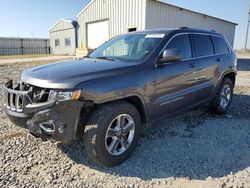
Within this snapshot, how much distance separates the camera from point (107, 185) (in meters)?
3.01

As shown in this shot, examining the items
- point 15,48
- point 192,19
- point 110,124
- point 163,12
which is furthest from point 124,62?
point 15,48

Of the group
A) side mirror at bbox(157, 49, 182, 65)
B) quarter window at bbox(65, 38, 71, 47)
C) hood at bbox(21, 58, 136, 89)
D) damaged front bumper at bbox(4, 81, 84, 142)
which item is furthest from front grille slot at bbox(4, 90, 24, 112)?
quarter window at bbox(65, 38, 71, 47)

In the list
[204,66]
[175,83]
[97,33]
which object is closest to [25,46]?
[97,33]

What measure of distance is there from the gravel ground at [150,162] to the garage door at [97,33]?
534 inches

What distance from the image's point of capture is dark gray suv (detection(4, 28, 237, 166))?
2959 millimetres

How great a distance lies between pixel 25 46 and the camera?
37.0 metres

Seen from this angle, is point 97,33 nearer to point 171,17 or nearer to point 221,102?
point 171,17

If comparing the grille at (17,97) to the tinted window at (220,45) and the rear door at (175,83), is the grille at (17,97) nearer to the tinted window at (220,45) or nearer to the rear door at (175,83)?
the rear door at (175,83)

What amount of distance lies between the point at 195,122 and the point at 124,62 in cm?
233

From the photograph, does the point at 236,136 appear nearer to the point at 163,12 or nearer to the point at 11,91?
the point at 11,91

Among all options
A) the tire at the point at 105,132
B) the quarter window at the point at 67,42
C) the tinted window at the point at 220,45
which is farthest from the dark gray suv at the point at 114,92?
the quarter window at the point at 67,42

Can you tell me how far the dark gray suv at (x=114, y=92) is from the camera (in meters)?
2.96

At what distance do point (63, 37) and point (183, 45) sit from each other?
27.1 metres

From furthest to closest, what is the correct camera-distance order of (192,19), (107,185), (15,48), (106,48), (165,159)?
(15,48)
(192,19)
(106,48)
(165,159)
(107,185)
